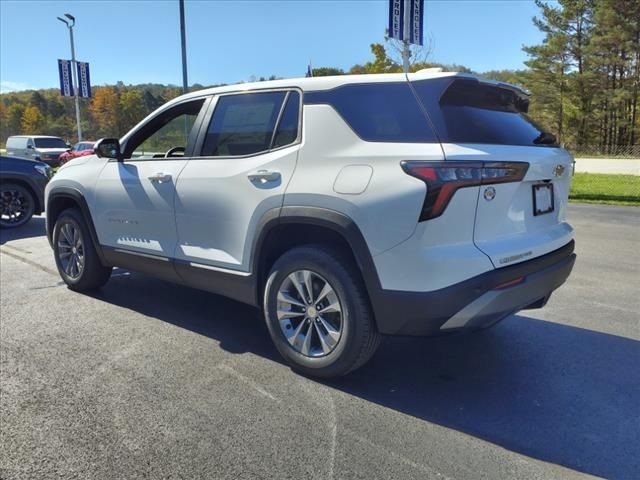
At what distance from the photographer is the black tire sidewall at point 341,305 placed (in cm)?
294

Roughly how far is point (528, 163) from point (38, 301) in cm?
449

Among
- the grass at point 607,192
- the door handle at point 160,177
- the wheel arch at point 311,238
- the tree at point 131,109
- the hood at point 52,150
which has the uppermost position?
the tree at point 131,109

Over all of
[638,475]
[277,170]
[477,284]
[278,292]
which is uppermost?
[277,170]

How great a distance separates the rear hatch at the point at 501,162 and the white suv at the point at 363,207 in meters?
0.01

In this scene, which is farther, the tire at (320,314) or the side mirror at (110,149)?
the side mirror at (110,149)

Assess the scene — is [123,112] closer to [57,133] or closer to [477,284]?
[57,133]

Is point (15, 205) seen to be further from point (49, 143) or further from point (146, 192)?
point (49, 143)

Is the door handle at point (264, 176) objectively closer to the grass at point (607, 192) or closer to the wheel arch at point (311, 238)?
the wheel arch at point (311, 238)

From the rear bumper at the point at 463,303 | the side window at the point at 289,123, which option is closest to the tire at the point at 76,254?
the side window at the point at 289,123

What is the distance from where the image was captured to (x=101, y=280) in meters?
5.09

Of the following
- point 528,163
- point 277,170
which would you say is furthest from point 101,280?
point 528,163

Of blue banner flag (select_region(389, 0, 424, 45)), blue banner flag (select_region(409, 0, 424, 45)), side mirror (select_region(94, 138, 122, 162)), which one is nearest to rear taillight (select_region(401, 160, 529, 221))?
side mirror (select_region(94, 138, 122, 162))

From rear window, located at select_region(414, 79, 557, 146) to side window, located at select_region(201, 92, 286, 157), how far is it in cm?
106

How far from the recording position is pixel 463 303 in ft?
8.70
